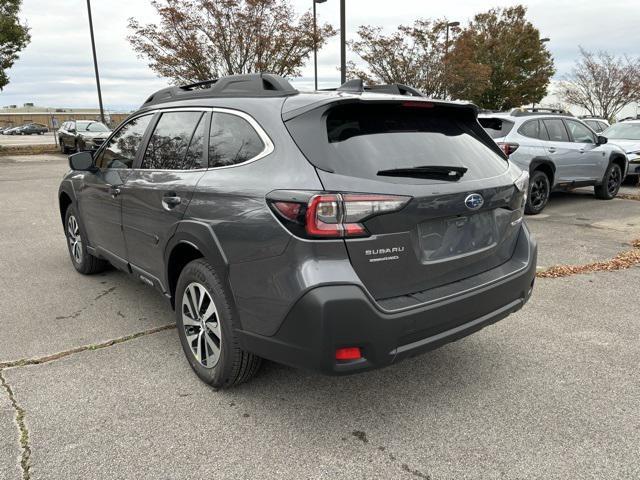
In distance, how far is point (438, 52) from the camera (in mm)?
22266

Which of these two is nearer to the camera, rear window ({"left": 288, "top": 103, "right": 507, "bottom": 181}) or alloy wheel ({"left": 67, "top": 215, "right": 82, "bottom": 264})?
rear window ({"left": 288, "top": 103, "right": 507, "bottom": 181})

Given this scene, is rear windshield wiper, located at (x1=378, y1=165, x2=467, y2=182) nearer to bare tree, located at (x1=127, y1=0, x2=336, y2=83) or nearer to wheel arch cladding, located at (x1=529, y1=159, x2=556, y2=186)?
wheel arch cladding, located at (x1=529, y1=159, x2=556, y2=186)

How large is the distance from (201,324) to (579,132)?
924 centimetres

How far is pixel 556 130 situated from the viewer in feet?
31.2

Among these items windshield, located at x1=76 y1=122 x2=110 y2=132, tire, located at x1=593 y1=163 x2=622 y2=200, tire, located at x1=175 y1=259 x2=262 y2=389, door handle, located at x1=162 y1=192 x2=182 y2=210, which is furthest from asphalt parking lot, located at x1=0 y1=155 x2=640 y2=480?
windshield, located at x1=76 y1=122 x2=110 y2=132

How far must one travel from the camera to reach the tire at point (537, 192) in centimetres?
891

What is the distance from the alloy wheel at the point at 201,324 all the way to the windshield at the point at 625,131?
13866 mm

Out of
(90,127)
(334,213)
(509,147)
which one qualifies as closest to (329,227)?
(334,213)

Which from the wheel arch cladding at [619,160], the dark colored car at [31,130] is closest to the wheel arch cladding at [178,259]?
the wheel arch cladding at [619,160]

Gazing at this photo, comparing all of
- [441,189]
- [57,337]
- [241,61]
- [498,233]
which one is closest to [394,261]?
[441,189]

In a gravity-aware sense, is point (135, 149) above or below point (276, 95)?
below

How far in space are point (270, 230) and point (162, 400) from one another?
1292 millimetres

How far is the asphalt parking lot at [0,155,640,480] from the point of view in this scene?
244 centimetres

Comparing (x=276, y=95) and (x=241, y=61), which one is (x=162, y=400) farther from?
(x=241, y=61)
